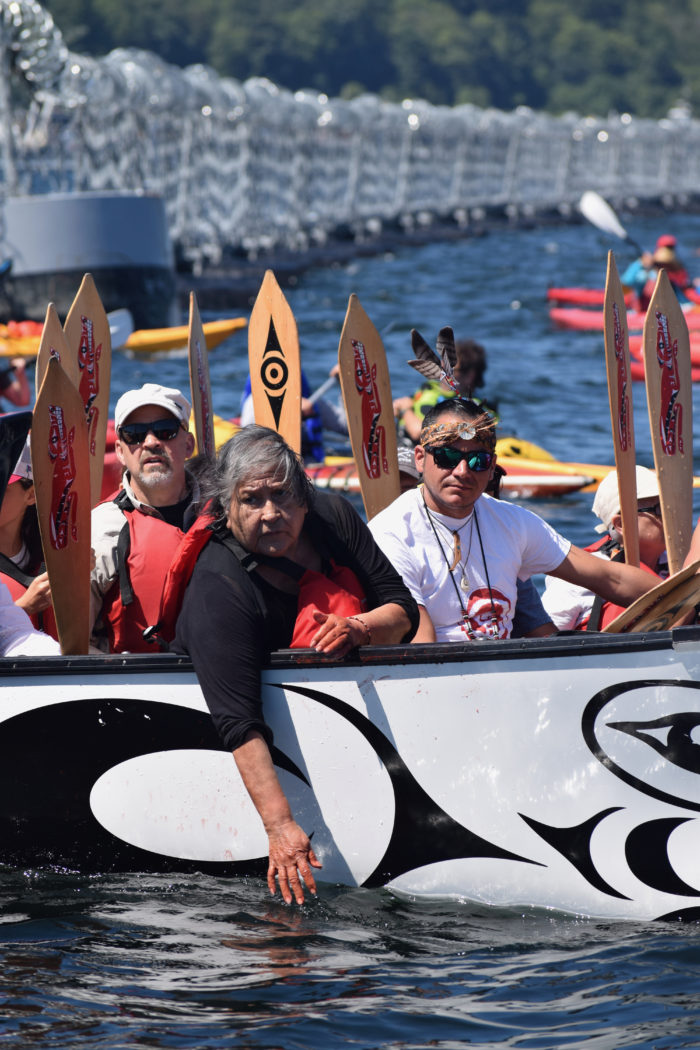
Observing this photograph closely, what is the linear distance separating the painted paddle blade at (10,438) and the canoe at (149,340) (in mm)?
14053

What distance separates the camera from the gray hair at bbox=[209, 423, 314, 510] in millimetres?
3934

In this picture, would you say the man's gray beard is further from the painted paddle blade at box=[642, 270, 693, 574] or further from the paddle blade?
the painted paddle blade at box=[642, 270, 693, 574]

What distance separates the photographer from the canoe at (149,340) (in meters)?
18.7

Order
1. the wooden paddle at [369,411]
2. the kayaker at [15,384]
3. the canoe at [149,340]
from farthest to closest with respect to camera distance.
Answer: the canoe at [149,340] → the kayaker at [15,384] → the wooden paddle at [369,411]

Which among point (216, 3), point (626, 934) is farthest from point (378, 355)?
point (216, 3)

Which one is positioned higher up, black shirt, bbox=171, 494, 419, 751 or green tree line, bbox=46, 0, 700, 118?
green tree line, bbox=46, 0, 700, 118

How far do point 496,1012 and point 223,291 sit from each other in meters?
26.0

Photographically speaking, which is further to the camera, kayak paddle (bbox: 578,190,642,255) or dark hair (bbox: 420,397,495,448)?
kayak paddle (bbox: 578,190,642,255)

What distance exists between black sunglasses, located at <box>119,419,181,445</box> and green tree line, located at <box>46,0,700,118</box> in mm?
89267

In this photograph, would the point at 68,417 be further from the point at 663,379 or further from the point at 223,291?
the point at 223,291

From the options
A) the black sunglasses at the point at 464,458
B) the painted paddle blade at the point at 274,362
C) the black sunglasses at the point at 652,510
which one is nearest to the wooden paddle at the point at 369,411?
the painted paddle blade at the point at 274,362

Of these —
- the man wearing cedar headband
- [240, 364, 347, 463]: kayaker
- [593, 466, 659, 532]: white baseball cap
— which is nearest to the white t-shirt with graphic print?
the man wearing cedar headband

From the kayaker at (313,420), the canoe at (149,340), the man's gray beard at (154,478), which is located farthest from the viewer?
the canoe at (149,340)

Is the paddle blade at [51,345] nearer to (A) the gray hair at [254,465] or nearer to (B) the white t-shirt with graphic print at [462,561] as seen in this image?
(A) the gray hair at [254,465]
